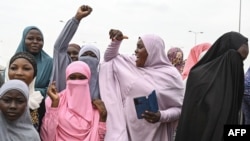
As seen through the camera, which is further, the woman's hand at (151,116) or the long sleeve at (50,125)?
the woman's hand at (151,116)

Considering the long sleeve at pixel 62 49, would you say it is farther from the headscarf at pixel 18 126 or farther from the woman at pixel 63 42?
the headscarf at pixel 18 126

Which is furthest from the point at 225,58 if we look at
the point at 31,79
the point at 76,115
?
the point at 31,79

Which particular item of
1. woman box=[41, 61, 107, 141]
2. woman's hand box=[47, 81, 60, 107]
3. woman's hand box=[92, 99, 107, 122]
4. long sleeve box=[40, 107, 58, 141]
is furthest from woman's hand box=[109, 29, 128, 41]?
long sleeve box=[40, 107, 58, 141]

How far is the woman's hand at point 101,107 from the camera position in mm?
3598

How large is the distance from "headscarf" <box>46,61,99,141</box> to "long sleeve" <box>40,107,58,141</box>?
0.06 metres

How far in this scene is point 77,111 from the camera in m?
3.55

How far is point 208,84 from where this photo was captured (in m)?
3.25

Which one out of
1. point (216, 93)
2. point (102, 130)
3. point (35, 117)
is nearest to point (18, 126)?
point (35, 117)

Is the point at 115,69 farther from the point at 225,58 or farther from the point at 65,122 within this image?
the point at 225,58

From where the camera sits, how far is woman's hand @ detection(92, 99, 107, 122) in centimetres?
360

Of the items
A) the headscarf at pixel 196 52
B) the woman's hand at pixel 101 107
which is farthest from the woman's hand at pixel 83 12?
the headscarf at pixel 196 52

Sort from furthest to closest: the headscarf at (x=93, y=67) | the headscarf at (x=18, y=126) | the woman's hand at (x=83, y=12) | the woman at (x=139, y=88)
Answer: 1. the woman's hand at (x=83, y=12)
2. the headscarf at (x=93, y=67)
3. the woman at (x=139, y=88)
4. the headscarf at (x=18, y=126)

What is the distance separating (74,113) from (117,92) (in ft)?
1.73

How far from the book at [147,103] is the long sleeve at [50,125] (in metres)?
0.74
